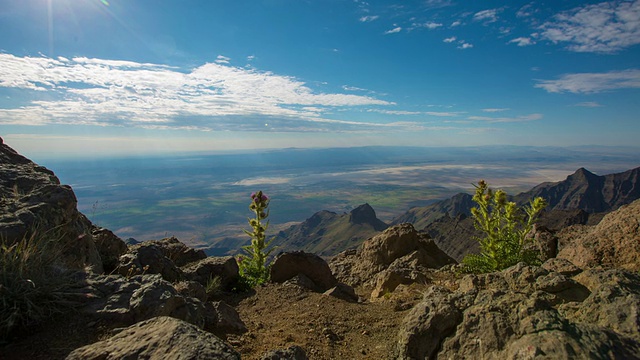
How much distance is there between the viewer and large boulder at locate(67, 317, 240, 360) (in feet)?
8.30

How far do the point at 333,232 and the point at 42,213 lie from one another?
14246cm

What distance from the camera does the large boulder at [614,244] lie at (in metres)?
5.88

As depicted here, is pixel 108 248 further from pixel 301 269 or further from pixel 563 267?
pixel 563 267

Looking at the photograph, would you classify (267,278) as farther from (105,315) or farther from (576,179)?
(576,179)

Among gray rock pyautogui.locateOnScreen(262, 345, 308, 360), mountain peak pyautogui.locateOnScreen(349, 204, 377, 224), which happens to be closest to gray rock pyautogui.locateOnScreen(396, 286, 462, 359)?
gray rock pyautogui.locateOnScreen(262, 345, 308, 360)

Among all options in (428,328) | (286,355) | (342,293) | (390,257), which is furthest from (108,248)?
(390,257)

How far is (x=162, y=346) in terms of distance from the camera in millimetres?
2605

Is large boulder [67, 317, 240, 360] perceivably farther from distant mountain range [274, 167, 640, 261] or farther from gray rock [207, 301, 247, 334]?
distant mountain range [274, 167, 640, 261]

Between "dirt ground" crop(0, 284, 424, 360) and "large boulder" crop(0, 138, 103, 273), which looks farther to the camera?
"large boulder" crop(0, 138, 103, 273)

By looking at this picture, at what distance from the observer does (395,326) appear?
5.18 meters

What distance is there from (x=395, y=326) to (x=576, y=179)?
170385 mm

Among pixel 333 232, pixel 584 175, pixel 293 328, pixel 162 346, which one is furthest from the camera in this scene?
pixel 333 232

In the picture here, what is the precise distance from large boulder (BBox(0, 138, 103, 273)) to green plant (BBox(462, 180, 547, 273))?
26.4ft

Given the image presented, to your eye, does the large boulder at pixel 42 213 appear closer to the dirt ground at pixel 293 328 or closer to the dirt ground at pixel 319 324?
the dirt ground at pixel 293 328
